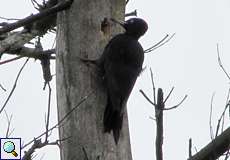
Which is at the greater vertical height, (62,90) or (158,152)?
(62,90)

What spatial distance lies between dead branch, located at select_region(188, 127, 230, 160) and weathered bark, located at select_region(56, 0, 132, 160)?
60.1 inches

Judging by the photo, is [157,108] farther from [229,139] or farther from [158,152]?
[229,139]

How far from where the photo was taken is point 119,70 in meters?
3.75

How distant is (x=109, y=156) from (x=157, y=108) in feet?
5.72

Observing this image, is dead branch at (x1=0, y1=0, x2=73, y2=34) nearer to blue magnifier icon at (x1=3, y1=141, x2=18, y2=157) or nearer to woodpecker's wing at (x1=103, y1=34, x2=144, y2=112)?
woodpecker's wing at (x1=103, y1=34, x2=144, y2=112)

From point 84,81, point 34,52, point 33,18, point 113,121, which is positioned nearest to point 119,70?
point 84,81

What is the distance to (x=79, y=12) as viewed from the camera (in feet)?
12.7

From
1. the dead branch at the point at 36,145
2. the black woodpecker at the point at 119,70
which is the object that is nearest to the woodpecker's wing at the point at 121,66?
the black woodpecker at the point at 119,70

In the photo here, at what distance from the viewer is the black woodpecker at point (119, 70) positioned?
3.52m

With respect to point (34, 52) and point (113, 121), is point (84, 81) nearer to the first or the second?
point (113, 121)

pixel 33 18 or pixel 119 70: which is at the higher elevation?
pixel 33 18

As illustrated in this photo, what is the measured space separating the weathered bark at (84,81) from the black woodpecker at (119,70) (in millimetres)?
59

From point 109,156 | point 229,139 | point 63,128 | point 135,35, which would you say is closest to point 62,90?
point 63,128

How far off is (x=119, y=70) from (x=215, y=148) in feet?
6.24
